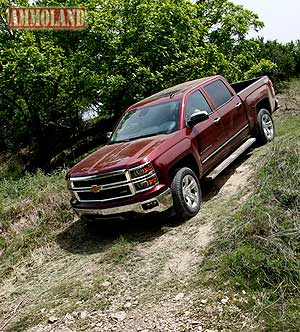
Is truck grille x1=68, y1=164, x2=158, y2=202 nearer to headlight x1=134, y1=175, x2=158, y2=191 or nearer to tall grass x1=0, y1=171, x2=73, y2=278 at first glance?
headlight x1=134, y1=175, x2=158, y2=191

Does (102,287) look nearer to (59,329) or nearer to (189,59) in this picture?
(59,329)

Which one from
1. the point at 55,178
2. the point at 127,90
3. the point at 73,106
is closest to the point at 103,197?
the point at 55,178

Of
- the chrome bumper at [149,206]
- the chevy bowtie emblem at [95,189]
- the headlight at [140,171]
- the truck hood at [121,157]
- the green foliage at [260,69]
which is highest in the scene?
the green foliage at [260,69]

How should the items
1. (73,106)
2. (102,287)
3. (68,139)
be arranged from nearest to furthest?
(102,287) < (73,106) < (68,139)

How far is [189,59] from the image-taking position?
43.2 ft

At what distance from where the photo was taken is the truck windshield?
242 inches

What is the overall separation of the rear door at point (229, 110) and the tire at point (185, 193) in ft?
4.96

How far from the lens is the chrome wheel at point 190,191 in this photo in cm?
549

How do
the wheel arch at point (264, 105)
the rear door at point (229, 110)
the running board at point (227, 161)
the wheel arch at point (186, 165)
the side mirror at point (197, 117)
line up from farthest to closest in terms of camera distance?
1. the wheel arch at point (264, 105)
2. the rear door at point (229, 110)
3. the running board at point (227, 161)
4. the side mirror at point (197, 117)
5. the wheel arch at point (186, 165)

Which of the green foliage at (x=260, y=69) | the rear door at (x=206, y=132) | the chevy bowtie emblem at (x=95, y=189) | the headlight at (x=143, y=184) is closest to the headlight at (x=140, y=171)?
the headlight at (x=143, y=184)

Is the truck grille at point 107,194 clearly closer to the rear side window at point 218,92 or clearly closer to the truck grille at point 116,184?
the truck grille at point 116,184

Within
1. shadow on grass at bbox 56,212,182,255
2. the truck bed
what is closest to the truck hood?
shadow on grass at bbox 56,212,182,255

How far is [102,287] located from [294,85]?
634 inches

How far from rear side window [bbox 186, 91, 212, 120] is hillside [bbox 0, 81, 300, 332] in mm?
1320
